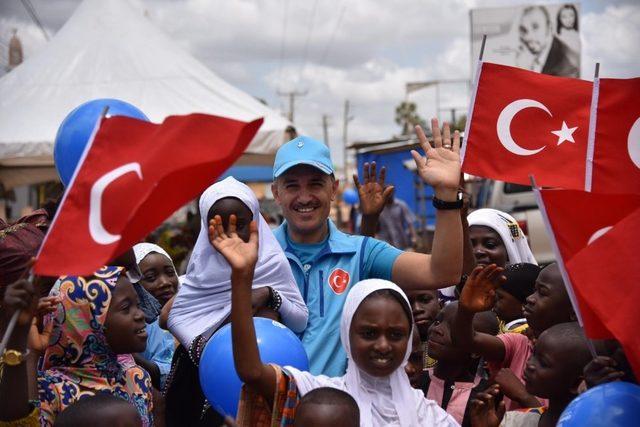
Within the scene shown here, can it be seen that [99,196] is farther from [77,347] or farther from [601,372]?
[601,372]

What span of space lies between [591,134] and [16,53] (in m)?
20.5

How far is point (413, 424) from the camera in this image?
120 inches

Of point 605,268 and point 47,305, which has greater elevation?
point 605,268

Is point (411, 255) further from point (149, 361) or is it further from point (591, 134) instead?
point (149, 361)

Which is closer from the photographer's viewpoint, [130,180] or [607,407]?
[607,407]

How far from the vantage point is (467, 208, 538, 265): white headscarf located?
15.4 feet

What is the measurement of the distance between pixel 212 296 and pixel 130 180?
3.17 ft

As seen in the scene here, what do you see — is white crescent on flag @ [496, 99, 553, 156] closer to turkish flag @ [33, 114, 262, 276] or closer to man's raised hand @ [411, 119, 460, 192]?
man's raised hand @ [411, 119, 460, 192]

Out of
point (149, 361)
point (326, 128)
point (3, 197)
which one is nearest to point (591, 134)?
point (149, 361)

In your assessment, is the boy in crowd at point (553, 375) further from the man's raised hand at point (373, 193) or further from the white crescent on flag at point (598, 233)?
the man's raised hand at point (373, 193)

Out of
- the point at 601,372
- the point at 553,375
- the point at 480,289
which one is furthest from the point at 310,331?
the point at 601,372

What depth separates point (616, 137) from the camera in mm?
4098

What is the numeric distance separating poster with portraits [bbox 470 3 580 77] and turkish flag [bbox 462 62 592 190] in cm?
2332

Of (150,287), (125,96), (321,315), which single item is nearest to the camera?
(321,315)
